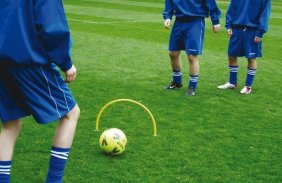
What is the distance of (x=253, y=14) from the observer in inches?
321

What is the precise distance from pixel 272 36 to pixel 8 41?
550 inches

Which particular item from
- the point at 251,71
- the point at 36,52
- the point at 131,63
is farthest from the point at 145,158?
the point at 131,63

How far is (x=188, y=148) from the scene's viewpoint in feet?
18.4

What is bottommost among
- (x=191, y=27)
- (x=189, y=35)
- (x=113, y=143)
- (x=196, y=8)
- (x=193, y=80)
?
(x=193, y=80)

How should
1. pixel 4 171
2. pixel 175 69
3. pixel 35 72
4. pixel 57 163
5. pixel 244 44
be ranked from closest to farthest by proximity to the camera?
pixel 35 72 < pixel 4 171 < pixel 57 163 < pixel 244 44 < pixel 175 69

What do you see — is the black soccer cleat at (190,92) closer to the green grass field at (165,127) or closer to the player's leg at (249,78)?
the green grass field at (165,127)

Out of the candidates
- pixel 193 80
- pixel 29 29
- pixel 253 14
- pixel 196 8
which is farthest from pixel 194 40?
pixel 29 29

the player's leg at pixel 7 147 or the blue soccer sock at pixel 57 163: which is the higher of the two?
the player's leg at pixel 7 147

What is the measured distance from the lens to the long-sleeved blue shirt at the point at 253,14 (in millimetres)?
7957

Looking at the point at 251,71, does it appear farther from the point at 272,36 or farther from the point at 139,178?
the point at 272,36

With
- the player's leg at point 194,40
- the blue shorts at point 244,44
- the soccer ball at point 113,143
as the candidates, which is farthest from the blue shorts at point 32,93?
the blue shorts at point 244,44

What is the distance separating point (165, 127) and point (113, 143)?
1.34m

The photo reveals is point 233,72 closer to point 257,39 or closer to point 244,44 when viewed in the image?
point 244,44

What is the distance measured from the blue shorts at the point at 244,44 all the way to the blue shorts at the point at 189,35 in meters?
0.66
